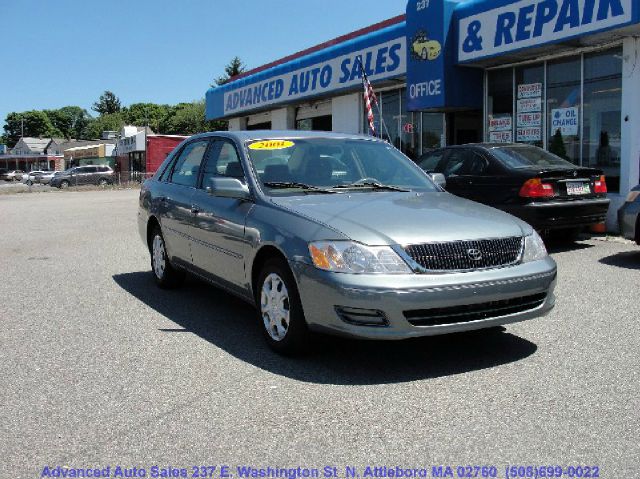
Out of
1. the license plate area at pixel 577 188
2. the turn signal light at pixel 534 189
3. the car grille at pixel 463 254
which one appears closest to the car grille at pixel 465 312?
the car grille at pixel 463 254

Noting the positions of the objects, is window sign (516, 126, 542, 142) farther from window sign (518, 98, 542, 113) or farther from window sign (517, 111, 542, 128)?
window sign (518, 98, 542, 113)

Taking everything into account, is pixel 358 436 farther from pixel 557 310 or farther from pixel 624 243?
pixel 624 243

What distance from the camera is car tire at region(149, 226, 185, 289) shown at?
273 inches

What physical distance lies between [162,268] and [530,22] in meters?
8.92

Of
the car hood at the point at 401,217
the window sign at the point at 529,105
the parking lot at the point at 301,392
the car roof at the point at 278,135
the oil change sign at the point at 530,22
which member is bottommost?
the parking lot at the point at 301,392

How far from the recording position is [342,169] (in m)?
5.53

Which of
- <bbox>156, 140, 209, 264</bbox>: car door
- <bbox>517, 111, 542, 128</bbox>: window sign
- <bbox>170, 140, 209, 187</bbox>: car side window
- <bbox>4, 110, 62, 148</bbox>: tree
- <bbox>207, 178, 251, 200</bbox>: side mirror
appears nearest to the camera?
<bbox>207, 178, 251, 200</bbox>: side mirror

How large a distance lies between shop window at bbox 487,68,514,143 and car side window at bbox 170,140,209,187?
9.51 meters

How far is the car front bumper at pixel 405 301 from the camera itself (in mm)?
3982

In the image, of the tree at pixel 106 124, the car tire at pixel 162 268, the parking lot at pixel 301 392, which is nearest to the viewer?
the parking lot at pixel 301 392

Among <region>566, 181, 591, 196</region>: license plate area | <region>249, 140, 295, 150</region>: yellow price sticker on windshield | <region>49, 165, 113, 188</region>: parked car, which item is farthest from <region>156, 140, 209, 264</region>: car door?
→ <region>49, 165, 113, 188</region>: parked car

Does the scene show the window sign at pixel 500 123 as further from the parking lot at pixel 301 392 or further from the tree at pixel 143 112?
the tree at pixel 143 112

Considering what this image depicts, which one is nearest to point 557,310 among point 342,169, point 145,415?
point 342,169

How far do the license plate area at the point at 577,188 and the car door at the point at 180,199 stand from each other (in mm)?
5283
